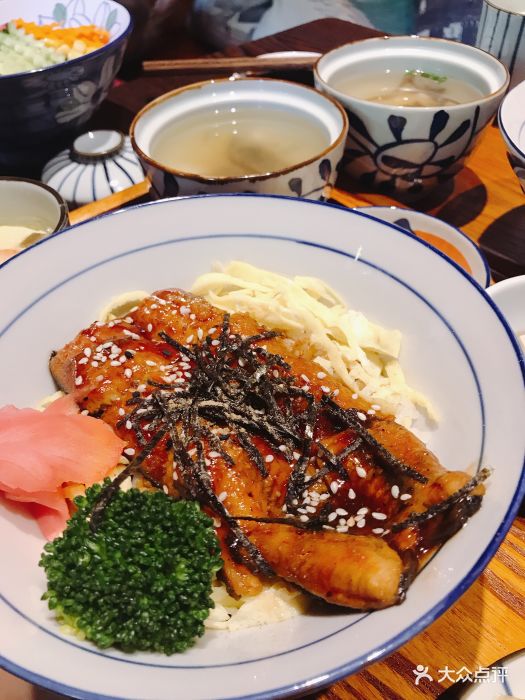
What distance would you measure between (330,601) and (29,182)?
2215 mm

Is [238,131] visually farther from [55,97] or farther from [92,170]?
[55,97]

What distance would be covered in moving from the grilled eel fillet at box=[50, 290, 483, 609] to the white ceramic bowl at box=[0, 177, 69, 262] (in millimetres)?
830

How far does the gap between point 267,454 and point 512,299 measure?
3.63 ft

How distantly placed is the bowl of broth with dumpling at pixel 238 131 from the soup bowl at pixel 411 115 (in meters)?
0.15

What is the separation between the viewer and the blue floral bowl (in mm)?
2963

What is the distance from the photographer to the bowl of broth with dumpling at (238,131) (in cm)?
254

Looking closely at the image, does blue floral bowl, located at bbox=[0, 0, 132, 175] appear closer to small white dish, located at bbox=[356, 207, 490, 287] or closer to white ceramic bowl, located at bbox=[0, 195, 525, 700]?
white ceramic bowl, located at bbox=[0, 195, 525, 700]

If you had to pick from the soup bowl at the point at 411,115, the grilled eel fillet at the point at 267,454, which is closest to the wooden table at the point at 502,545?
the soup bowl at the point at 411,115

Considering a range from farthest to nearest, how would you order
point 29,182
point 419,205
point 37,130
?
point 37,130 → point 419,205 → point 29,182

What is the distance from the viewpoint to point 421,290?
75.6 inches

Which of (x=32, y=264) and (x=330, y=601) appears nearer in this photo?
(x=330, y=601)

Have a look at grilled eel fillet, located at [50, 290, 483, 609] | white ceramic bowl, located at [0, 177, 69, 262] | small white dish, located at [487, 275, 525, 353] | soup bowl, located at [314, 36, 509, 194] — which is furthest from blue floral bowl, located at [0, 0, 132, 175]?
small white dish, located at [487, 275, 525, 353]

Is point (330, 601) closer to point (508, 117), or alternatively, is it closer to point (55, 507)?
point (55, 507)

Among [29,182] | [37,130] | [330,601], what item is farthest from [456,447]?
[37,130]
